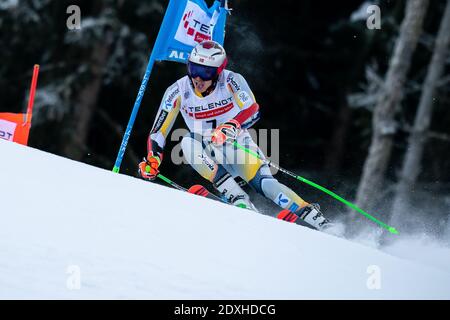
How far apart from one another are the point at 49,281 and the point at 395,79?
1015cm

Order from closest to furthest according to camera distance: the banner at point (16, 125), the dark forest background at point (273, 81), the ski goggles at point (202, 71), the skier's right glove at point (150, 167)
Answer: the ski goggles at point (202, 71) → the skier's right glove at point (150, 167) → the banner at point (16, 125) → the dark forest background at point (273, 81)

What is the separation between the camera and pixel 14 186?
7.04 m

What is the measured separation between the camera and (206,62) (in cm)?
826

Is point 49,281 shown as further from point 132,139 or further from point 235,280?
point 132,139

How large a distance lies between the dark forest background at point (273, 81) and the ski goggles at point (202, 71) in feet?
22.4

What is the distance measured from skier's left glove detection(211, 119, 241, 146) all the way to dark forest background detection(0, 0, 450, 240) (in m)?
6.88

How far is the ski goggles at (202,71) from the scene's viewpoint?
27.2 feet

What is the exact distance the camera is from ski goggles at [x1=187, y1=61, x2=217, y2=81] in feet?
27.2

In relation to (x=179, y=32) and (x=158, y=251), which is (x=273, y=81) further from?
(x=158, y=251)

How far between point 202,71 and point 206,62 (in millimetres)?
106
